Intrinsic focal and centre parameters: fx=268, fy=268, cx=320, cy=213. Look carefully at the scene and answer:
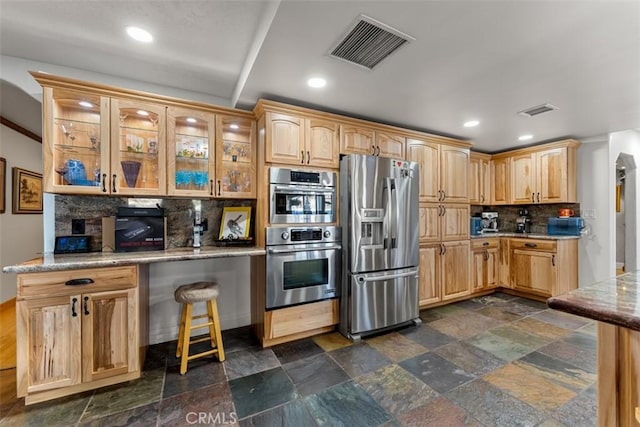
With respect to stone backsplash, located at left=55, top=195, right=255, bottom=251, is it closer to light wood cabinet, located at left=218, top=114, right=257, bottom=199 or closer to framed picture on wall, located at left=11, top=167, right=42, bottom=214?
light wood cabinet, located at left=218, top=114, right=257, bottom=199

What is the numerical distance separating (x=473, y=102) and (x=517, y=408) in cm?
257

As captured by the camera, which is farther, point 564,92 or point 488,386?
point 564,92

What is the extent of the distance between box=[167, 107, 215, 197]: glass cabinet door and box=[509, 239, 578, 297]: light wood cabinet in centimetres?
438

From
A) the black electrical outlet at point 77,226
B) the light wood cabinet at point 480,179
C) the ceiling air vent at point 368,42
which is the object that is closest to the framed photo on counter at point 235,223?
the black electrical outlet at point 77,226

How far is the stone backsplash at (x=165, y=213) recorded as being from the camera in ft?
7.69

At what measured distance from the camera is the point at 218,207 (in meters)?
2.87

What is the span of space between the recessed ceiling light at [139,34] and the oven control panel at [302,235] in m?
1.71

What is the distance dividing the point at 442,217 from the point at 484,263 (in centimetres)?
122

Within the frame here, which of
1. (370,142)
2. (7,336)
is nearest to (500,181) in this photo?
(370,142)

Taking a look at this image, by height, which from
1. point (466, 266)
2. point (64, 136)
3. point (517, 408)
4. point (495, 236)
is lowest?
point (517, 408)

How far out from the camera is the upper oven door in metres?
2.53

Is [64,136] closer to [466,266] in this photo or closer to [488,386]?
[488,386]

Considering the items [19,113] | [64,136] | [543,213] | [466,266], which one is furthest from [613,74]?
[19,113]

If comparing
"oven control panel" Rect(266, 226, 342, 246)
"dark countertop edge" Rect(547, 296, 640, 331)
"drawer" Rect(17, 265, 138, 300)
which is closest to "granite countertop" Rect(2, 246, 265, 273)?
"drawer" Rect(17, 265, 138, 300)
